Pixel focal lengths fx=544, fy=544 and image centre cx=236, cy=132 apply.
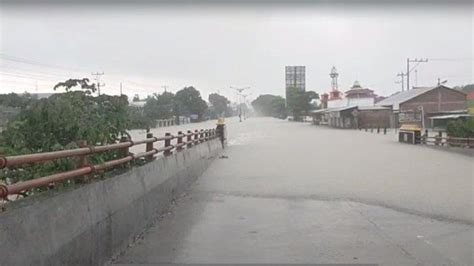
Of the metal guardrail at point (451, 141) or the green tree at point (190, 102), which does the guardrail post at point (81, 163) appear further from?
the green tree at point (190, 102)

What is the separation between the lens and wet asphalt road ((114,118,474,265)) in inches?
258

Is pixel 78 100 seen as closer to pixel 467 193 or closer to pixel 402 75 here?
pixel 467 193

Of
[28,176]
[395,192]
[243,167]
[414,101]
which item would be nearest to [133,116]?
[28,176]

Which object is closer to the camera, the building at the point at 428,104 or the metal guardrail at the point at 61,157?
the metal guardrail at the point at 61,157

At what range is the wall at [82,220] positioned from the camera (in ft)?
13.1

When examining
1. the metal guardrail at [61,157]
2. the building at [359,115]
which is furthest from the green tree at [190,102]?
the metal guardrail at [61,157]

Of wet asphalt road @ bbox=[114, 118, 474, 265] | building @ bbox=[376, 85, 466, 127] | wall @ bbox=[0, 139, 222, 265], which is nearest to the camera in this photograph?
wall @ bbox=[0, 139, 222, 265]

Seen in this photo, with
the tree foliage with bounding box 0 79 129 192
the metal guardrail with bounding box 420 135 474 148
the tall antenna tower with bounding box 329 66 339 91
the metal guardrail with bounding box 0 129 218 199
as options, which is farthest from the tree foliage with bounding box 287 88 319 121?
the tree foliage with bounding box 0 79 129 192

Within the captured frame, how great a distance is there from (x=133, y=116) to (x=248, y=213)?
267 centimetres

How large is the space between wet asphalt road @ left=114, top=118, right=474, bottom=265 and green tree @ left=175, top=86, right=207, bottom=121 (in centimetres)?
9428

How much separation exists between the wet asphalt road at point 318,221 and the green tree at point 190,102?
94276 millimetres

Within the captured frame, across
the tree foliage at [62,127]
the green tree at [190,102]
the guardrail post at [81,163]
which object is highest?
the green tree at [190,102]

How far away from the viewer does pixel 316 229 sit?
824 cm

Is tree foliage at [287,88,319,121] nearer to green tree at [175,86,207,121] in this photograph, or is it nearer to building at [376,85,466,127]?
green tree at [175,86,207,121]
